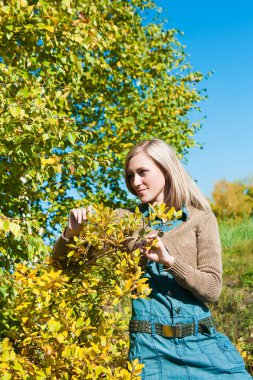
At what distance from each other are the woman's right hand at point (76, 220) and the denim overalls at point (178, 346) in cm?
41

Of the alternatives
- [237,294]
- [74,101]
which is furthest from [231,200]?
[74,101]

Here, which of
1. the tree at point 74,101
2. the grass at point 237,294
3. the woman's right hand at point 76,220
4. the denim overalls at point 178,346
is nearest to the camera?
Result: the denim overalls at point 178,346

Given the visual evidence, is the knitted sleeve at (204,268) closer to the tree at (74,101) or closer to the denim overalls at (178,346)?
the denim overalls at (178,346)

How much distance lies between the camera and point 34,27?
3455mm

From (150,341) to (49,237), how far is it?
4289 millimetres

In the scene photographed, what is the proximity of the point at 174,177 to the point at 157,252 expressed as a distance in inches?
18.2

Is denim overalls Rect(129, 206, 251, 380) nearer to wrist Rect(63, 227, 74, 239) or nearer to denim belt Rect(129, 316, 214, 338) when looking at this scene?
denim belt Rect(129, 316, 214, 338)

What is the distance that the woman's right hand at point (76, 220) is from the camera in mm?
2094

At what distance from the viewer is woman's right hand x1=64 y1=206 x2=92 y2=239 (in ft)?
6.87

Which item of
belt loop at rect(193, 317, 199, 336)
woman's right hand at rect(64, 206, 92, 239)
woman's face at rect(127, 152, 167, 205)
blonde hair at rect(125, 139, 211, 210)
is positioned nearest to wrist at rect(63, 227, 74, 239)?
woman's right hand at rect(64, 206, 92, 239)

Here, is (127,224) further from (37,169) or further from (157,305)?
(37,169)

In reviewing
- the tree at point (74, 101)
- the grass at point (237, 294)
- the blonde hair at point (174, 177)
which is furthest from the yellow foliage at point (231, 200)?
the blonde hair at point (174, 177)

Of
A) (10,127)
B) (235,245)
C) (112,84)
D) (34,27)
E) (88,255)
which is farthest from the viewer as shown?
(235,245)

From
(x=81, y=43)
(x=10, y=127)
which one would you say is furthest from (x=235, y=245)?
(x=10, y=127)
